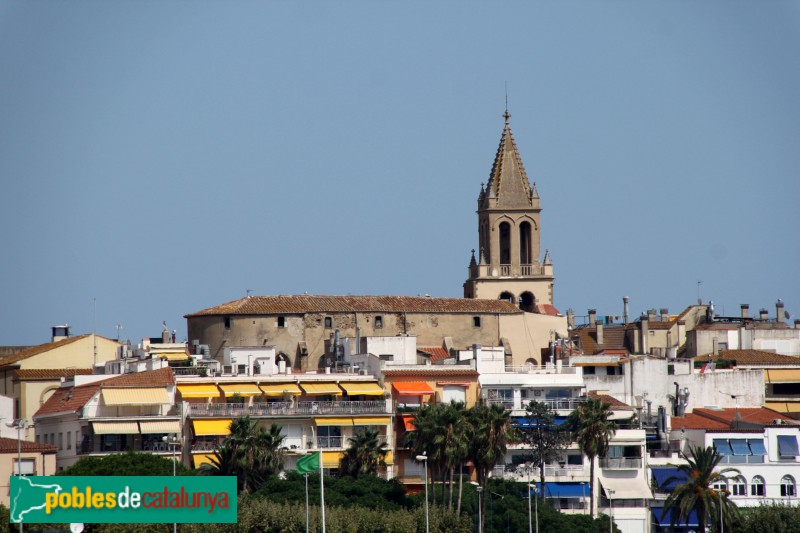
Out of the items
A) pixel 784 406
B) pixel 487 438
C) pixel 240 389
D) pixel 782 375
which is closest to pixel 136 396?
pixel 240 389

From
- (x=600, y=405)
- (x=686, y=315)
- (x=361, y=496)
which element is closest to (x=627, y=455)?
(x=600, y=405)

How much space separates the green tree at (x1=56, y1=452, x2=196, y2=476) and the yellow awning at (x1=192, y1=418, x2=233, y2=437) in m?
4.92

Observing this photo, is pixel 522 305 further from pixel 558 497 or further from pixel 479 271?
pixel 558 497

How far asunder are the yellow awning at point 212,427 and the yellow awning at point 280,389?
3473 mm

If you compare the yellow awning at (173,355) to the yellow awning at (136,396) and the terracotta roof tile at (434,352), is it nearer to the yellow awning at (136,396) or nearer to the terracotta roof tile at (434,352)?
the yellow awning at (136,396)

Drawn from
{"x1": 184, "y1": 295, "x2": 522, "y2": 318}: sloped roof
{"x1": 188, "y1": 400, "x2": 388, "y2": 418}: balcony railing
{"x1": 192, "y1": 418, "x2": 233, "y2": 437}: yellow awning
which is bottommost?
{"x1": 192, "y1": 418, "x2": 233, "y2": 437}: yellow awning

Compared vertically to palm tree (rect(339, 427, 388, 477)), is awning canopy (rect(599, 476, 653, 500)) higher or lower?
lower

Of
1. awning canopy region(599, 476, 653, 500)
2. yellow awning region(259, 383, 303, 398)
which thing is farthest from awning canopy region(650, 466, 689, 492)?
yellow awning region(259, 383, 303, 398)

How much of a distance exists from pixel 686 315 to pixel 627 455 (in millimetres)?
37521

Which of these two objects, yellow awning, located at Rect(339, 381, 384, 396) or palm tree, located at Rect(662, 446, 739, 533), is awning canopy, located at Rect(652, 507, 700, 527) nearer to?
palm tree, located at Rect(662, 446, 739, 533)

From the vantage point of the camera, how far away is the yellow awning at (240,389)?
315 feet

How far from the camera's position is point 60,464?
94188mm

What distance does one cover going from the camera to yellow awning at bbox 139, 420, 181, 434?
9381cm

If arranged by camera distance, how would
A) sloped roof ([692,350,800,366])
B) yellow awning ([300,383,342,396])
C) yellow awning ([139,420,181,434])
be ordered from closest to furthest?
yellow awning ([139,420,181,434])
yellow awning ([300,383,342,396])
sloped roof ([692,350,800,366])
